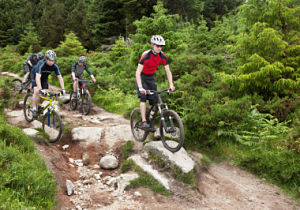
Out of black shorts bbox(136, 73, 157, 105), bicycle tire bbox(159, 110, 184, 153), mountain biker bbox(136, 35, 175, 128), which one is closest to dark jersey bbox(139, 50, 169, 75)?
mountain biker bbox(136, 35, 175, 128)

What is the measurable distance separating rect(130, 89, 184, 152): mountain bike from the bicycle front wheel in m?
2.46

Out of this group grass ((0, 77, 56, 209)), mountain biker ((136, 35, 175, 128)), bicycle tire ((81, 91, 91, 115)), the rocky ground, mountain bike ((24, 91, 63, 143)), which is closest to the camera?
grass ((0, 77, 56, 209))

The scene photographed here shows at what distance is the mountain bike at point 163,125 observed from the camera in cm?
532

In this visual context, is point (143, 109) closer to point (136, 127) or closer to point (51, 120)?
point (136, 127)

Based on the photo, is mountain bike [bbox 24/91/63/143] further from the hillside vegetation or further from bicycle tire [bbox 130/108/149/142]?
the hillside vegetation

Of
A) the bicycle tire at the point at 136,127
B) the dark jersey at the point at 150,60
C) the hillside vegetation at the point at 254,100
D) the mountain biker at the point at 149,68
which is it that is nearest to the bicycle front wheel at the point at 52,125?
the bicycle tire at the point at 136,127

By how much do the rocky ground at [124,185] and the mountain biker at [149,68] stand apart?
4.85 ft

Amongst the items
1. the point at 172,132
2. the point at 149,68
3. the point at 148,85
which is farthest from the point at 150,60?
the point at 172,132

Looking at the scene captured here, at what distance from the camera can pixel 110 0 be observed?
2689cm

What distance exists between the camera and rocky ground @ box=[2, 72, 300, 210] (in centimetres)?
425

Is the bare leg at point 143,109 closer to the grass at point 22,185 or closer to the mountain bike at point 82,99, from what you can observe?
the grass at point 22,185

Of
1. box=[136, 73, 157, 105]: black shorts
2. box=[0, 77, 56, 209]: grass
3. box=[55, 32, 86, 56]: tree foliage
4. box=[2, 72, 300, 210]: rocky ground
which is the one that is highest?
box=[55, 32, 86, 56]: tree foliage

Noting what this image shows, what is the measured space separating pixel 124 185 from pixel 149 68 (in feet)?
10.00

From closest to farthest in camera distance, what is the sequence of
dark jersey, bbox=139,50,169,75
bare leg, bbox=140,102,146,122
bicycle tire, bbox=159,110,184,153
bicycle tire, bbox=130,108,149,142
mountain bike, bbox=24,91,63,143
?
bicycle tire, bbox=159,110,184,153 → dark jersey, bbox=139,50,169,75 → bare leg, bbox=140,102,146,122 → bicycle tire, bbox=130,108,149,142 → mountain bike, bbox=24,91,63,143
